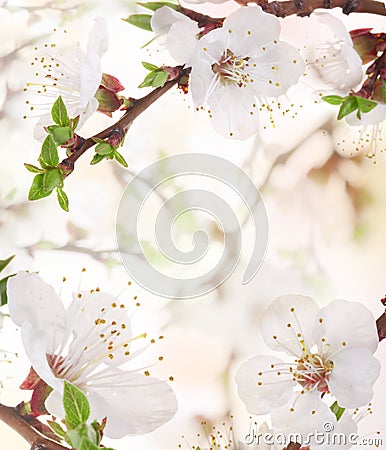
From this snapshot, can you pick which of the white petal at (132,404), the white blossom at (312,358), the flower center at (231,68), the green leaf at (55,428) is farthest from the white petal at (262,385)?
the flower center at (231,68)

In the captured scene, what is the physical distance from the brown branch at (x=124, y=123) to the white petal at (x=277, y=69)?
0.09m

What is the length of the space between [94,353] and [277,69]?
0.39m

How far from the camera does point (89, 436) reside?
561mm

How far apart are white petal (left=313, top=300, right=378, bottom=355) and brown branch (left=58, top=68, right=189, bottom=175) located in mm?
307

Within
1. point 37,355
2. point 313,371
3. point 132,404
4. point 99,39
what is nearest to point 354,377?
point 313,371

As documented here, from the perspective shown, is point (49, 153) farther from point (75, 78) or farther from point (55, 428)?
point (55, 428)

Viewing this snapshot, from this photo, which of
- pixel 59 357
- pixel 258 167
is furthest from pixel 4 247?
pixel 258 167

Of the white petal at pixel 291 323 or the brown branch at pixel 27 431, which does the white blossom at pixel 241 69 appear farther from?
the brown branch at pixel 27 431

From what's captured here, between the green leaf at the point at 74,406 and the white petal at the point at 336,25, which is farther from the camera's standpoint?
the white petal at the point at 336,25

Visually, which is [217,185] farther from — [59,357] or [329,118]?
[59,357]

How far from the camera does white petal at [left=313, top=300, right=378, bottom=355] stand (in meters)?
0.73

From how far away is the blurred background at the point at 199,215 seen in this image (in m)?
0.86

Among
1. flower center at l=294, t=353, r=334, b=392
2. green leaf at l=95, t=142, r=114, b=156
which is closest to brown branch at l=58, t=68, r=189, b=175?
green leaf at l=95, t=142, r=114, b=156

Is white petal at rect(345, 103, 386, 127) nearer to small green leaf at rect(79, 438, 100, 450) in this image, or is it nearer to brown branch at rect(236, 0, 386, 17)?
brown branch at rect(236, 0, 386, 17)
